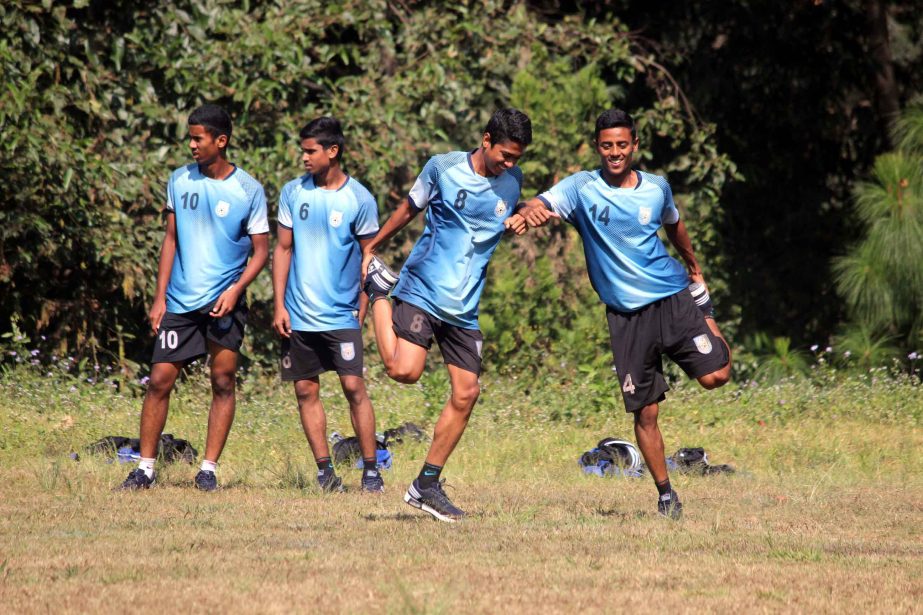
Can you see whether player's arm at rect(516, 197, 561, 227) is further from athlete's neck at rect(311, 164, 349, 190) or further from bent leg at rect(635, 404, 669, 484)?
athlete's neck at rect(311, 164, 349, 190)

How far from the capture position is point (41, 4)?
36.1 ft

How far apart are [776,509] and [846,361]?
5.91 metres

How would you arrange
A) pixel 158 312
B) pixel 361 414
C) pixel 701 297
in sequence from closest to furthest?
pixel 701 297
pixel 158 312
pixel 361 414

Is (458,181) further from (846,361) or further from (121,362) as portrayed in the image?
(846,361)

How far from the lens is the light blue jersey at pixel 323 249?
7426 mm

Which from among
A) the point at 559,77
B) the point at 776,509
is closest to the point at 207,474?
the point at 776,509

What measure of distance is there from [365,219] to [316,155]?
46cm

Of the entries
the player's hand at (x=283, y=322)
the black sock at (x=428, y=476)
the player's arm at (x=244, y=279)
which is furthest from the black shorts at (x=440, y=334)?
the player's arm at (x=244, y=279)

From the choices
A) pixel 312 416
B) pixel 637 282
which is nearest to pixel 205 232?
pixel 312 416

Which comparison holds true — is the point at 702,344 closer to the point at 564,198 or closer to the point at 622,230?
the point at 622,230

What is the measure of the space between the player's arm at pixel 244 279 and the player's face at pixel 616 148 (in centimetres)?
206

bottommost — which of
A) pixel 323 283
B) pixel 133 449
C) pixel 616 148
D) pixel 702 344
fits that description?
pixel 133 449

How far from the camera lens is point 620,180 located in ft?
21.9

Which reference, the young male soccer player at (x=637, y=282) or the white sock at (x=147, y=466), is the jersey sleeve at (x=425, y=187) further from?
the white sock at (x=147, y=466)
